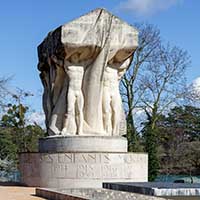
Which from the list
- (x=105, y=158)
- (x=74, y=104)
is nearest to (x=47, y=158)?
(x=105, y=158)

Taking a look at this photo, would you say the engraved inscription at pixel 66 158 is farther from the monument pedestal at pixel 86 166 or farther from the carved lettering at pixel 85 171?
the carved lettering at pixel 85 171

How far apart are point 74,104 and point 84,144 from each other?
1.42 meters

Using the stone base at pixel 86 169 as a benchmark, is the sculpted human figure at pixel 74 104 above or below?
above

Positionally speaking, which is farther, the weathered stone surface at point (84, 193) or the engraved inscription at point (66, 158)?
the engraved inscription at point (66, 158)

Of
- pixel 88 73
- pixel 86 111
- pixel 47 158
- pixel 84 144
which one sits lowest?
pixel 47 158

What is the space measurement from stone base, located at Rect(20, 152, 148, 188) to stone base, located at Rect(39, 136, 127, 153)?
17.4 inches

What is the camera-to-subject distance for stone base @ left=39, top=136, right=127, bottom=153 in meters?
17.6

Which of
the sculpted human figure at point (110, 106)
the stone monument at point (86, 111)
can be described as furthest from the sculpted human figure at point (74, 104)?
the sculpted human figure at point (110, 106)

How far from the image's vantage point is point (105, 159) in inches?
677

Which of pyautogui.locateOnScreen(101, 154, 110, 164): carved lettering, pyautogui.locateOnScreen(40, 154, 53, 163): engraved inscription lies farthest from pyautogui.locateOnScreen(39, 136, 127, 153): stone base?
pyautogui.locateOnScreen(101, 154, 110, 164): carved lettering

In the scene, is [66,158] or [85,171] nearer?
[85,171]

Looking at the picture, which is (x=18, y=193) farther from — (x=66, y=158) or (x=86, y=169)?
(x=86, y=169)

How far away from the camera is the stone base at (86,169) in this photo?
1711 centimetres

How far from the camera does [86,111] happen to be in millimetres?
18531
